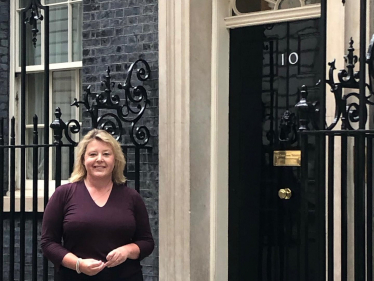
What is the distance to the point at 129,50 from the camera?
21.6ft

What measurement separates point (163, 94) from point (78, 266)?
7.20 feet

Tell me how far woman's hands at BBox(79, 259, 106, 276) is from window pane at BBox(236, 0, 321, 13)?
2.80 m

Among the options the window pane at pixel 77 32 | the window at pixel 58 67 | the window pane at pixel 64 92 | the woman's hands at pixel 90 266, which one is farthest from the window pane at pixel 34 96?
the woman's hands at pixel 90 266

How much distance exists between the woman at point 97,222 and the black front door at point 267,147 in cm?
164

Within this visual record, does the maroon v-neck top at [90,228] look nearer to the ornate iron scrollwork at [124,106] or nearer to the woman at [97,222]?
the woman at [97,222]

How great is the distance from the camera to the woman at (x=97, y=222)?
4457mm

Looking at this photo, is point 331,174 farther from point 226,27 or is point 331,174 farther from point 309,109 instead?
point 226,27

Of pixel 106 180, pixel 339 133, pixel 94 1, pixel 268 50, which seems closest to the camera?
pixel 339 133

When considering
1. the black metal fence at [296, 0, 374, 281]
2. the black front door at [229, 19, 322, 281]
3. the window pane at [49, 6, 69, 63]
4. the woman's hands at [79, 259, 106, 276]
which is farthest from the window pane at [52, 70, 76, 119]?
the black metal fence at [296, 0, 374, 281]

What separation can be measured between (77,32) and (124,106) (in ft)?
4.96

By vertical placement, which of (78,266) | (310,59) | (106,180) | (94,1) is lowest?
(78,266)

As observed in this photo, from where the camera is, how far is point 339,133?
4348 millimetres

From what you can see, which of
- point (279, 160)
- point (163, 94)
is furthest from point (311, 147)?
point (163, 94)

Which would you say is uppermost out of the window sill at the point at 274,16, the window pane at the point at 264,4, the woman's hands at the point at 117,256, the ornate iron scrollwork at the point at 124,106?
the window pane at the point at 264,4
